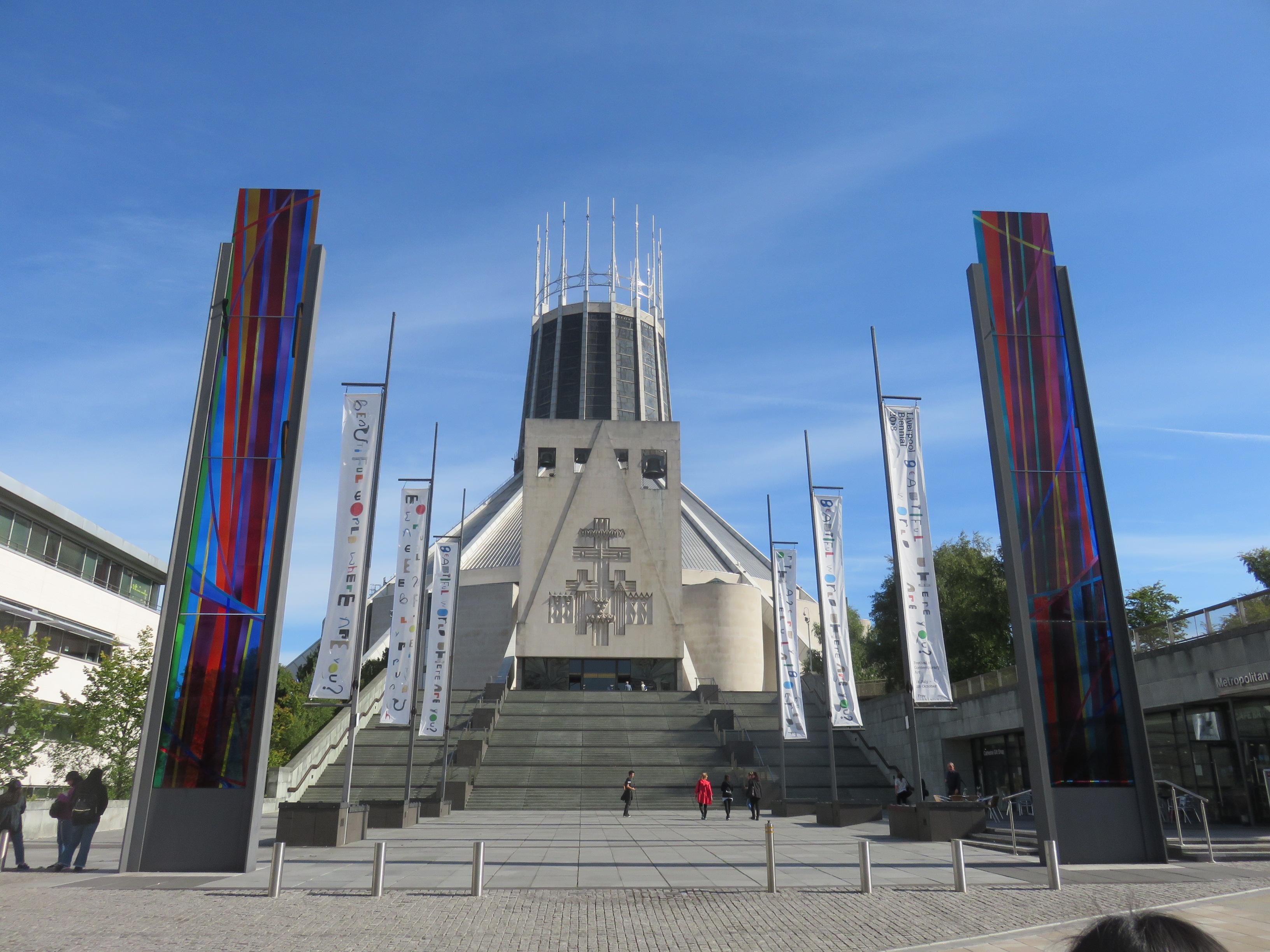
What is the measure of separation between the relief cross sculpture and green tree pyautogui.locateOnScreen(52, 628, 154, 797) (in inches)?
883

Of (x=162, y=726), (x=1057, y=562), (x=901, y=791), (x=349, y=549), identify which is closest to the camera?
(x=162, y=726)

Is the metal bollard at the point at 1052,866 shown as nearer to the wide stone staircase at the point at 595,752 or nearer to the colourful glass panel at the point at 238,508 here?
the colourful glass panel at the point at 238,508

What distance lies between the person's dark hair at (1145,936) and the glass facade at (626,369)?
264 ft

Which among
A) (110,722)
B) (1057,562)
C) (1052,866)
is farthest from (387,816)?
(1057,562)

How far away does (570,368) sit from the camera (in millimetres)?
86250

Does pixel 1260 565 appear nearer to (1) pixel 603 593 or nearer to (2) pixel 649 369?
(1) pixel 603 593

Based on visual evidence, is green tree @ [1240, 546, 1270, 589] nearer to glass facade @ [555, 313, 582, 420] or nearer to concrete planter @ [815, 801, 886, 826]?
concrete planter @ [815, 801, 886, 826]

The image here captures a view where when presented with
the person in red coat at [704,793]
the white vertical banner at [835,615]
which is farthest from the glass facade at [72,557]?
the white vertical banner at [835,615]

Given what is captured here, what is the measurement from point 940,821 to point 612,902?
27.5ft

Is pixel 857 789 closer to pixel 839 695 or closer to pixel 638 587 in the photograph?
pixel 839 695

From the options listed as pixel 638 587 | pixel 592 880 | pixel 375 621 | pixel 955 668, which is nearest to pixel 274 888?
pixel 592 880

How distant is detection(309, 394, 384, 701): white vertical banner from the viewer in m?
14.1

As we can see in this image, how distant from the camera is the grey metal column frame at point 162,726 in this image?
38.7 feet

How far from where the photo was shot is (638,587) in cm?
4500
